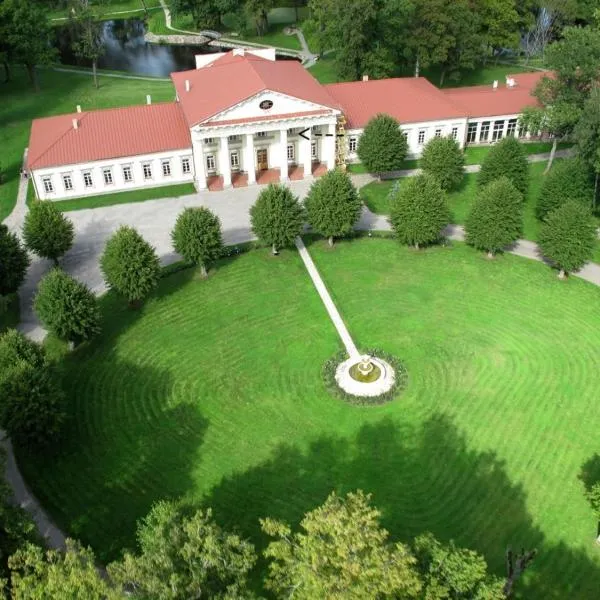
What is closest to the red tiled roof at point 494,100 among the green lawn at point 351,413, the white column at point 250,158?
the white column at point 250,158

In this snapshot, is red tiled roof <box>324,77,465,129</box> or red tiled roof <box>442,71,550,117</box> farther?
red tiled roof <box>442,71,550,117</box>

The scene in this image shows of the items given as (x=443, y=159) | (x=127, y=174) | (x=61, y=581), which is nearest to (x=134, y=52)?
(x=127, y=174)

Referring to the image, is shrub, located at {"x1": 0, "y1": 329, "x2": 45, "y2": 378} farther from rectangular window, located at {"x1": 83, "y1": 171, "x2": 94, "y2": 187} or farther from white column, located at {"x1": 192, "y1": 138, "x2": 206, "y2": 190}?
white column, located at {"x1": 192, "y1": 138, "x2": 206, "y2": 190}

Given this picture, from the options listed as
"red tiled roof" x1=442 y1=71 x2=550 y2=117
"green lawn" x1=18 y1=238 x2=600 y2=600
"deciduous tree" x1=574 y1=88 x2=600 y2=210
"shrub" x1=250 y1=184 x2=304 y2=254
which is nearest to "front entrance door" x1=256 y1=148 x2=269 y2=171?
"shrub" x1=250 y1=184 x2=304 y2=254

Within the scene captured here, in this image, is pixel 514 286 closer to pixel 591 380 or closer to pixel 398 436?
pixel 591 380

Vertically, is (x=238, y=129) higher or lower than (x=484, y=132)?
higher

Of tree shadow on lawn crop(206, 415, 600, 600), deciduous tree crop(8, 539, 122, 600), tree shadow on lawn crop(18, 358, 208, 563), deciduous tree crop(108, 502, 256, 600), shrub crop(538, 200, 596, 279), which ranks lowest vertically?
tree shadow on lawn crop(206, 415, 600, 600)

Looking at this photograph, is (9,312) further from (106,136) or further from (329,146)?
(329,146)

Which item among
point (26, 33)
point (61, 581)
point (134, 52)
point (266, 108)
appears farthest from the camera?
point (134, 52)
